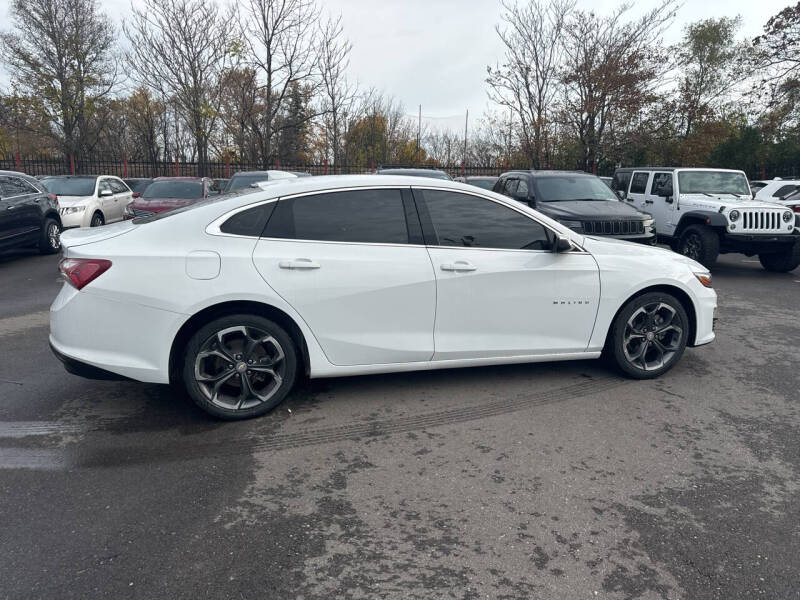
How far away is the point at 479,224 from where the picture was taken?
4523 mm

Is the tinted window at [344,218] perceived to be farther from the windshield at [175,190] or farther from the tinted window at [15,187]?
the windshield at [175,190]

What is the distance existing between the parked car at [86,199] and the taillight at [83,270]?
1077cm

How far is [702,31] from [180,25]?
38.2m

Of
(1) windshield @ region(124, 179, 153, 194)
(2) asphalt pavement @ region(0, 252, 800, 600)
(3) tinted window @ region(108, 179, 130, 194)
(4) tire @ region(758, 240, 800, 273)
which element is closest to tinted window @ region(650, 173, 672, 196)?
(4) tire @ region(758, 240, 800, 273)

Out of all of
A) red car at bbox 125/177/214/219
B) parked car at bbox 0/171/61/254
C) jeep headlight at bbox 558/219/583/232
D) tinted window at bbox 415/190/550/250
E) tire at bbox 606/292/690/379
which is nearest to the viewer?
tinted window at bbox 415/190/550/250

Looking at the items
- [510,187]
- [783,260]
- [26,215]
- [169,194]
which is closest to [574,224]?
[510,187]

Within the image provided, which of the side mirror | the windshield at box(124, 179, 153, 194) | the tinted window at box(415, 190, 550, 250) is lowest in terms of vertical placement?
the side mirror

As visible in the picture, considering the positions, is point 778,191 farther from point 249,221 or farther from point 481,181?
point 249,221

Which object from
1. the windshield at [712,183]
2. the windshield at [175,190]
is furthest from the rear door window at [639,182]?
the windshield at [175,190]

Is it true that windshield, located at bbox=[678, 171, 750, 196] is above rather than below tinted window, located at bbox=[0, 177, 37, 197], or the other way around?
below

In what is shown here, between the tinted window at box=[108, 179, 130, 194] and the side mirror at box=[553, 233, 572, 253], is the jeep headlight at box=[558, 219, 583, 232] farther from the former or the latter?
the tinted window at box=[108, 179, 130, 194]

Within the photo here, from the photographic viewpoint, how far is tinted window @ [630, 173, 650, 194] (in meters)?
12.6

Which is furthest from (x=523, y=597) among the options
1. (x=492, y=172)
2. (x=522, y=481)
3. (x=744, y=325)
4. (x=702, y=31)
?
(x=702, y=31)

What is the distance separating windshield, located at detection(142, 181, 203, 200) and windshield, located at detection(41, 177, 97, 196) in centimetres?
203
